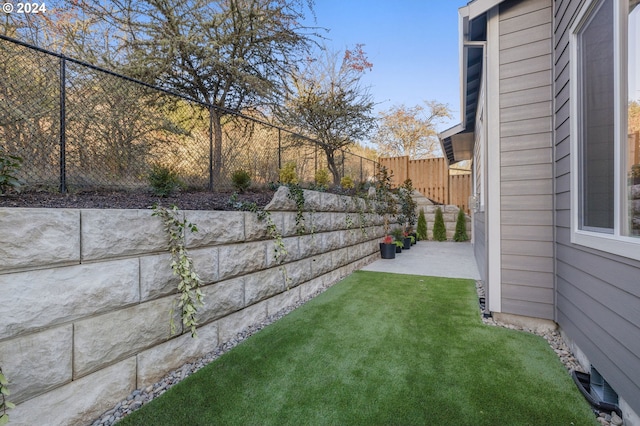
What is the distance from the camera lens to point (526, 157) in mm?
2734

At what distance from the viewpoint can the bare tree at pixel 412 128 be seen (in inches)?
624

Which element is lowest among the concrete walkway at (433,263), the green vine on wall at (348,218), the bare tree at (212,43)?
the concrete walkway at (433,263)

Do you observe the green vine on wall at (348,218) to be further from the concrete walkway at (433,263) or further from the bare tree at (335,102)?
the bare tree at (335,102)

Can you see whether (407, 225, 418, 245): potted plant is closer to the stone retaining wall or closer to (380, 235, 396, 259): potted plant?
(380, 235, 396, 259): potted plant

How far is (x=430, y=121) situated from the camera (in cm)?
1589

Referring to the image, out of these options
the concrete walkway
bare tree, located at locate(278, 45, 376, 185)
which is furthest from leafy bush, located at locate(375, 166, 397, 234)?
bare tree, located at locate(278, 45, 376, 185)

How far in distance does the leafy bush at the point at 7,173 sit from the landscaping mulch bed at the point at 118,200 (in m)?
0.05

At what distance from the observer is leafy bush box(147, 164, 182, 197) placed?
98.2 inches

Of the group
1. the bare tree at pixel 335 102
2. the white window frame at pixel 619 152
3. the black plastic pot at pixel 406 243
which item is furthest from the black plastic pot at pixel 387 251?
the white window frame at pixel 619 152

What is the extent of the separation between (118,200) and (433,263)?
533 cm

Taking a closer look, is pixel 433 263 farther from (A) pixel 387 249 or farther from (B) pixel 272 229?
(B) pixel 272 229

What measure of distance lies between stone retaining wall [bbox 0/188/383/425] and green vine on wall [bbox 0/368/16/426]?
0.18 feet

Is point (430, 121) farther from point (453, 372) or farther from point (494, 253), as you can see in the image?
point (453, 372)

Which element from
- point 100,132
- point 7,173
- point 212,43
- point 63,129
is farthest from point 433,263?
point 7,173
